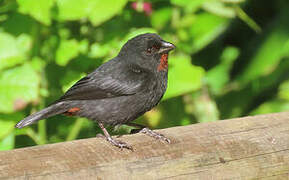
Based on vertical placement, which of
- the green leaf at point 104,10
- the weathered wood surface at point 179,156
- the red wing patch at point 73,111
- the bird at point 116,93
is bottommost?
the weathered wood surface at point 179,156

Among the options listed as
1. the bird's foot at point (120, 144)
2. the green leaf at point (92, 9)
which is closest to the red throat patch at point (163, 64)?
the green leaf at point (92, 9)

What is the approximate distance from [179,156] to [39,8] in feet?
4.84

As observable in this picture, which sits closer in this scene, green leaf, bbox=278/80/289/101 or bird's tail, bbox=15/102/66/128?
bird's tail, bbox=15/102/66/128

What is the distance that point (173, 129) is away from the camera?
322 centimetres

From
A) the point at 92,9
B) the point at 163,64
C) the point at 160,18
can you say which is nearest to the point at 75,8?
the point at 92,9

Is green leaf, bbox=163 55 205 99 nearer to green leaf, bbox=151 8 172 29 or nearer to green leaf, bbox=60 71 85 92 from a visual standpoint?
green leaf, bbox=151 8 172 29

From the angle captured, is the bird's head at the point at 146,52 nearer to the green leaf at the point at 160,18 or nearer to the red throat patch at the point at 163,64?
the red throat patch at the point at 163,64

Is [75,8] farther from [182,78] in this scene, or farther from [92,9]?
[182,78]

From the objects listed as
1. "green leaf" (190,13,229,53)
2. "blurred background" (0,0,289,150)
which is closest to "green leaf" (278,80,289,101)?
"blurred background" (0,0,289,150)

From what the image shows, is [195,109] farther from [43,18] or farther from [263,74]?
[43,18]

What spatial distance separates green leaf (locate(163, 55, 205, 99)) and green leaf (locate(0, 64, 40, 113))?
952 mm

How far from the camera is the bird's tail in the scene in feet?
11.3

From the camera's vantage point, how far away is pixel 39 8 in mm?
3730

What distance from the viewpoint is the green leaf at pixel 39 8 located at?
3719mm
